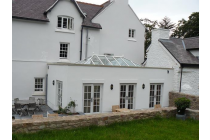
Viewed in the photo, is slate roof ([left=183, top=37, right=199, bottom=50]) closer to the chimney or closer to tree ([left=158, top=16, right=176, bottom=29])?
the chimney

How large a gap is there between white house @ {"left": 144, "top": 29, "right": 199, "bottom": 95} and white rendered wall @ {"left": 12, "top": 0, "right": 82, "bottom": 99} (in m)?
9.33

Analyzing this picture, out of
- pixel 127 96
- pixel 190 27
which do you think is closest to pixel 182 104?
pixel 127 96

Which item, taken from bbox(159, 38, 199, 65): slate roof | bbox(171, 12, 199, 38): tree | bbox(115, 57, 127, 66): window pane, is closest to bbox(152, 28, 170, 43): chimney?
bbox(159, 38, 199, 65): slate roof

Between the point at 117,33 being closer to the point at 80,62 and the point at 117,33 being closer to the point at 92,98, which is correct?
the point at 80,62

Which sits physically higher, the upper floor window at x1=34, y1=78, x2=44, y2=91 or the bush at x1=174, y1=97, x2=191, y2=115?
the upper floor window at x1=34, y1=78, x2=44, y2=91

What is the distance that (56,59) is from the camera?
1881 centimetres

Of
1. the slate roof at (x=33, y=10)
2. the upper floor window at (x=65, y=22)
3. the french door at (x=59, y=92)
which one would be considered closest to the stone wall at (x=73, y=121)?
the french door at (x=59, y=92)

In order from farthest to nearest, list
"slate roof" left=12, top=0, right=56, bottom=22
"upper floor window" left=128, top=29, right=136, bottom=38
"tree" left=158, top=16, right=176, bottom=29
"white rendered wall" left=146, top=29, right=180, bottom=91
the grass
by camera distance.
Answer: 1. "tree" left=158, top=16, right=176, bottom=29
2. "upper floor window" left=128, top=29, right=136, bottom=38
3. "white rendered wall" left=146, top=29, right=180, bottom=91
4. "slate roof" left=12, top=0, right=56, bottom=22
5. the grass

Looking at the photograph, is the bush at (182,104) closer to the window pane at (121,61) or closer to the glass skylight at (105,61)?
the window pane at (121,61)

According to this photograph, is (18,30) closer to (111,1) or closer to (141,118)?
(111,1)

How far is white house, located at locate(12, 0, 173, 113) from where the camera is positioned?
13.7m

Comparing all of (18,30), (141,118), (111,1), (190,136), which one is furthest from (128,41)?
(190,136)

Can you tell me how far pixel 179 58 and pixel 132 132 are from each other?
40.3 feet

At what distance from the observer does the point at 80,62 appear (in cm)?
1697
